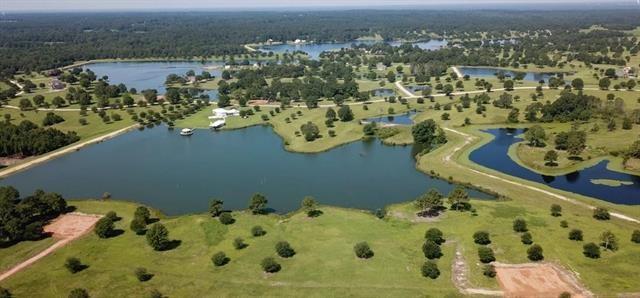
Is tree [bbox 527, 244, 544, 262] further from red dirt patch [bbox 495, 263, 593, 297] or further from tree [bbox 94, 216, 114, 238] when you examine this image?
tree [bbox 94, 216, 114, 238]

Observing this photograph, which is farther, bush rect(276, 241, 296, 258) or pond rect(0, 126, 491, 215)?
pond rect(0, 126, 491, 215)

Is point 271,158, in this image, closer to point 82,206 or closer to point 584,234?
point 82,206

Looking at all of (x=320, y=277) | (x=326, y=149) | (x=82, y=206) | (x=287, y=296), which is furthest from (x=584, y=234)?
(x=82, y=206)

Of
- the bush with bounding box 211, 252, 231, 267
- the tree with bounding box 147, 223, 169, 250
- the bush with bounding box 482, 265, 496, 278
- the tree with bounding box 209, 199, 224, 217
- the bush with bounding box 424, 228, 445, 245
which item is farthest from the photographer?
the tree with bounding box 209, 199, 224, 217

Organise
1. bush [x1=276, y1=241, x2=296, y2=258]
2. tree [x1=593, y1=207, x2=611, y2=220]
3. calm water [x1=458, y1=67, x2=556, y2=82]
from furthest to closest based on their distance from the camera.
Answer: calm water [x1=458, y1=67, x2=556, y2=82]
tree [x1=593, y1=207, x2=611, y2=220]
bush [x1=276, y1=241, x2=296, y2=258]

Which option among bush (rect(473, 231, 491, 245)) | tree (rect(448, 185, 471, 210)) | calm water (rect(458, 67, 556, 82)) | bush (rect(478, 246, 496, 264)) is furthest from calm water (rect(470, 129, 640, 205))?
calm water (rect(458, 67, 556, 82))

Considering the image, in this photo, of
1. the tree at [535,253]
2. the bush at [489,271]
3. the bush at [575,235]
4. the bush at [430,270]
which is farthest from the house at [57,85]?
the bush at [575,235]

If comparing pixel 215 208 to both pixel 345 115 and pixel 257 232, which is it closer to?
pixel 257 232
